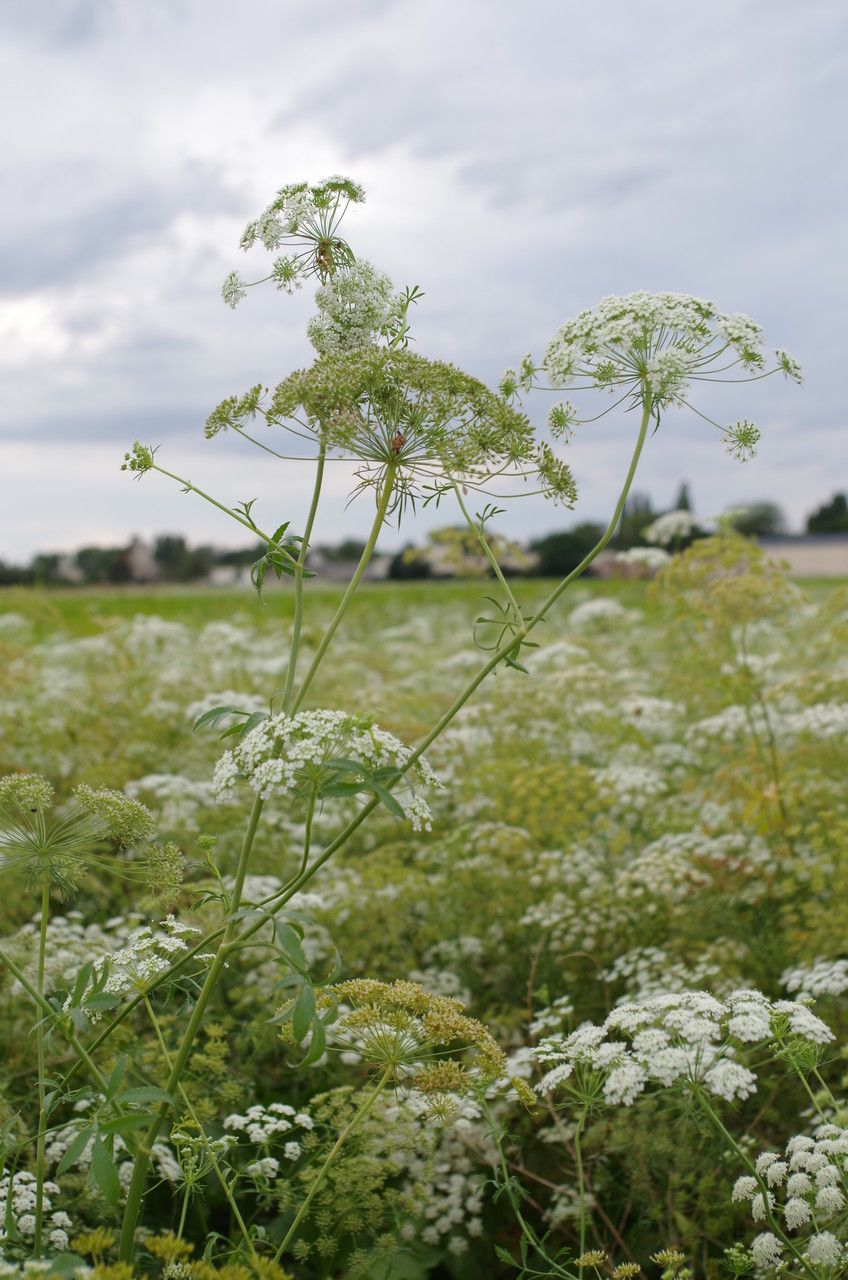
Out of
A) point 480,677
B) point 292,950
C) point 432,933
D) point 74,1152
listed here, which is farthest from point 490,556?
point 432,933

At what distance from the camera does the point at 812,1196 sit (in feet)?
10.6

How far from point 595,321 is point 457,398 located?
516 mm

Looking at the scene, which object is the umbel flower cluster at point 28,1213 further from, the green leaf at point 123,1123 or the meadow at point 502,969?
the green leaf at point 123,1123

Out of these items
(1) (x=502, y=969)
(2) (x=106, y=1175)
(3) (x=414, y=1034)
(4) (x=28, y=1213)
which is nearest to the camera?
(2) (x=106, y=1175)

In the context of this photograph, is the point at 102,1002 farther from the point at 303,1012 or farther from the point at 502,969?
the point at 502,969

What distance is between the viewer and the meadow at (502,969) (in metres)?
3.26

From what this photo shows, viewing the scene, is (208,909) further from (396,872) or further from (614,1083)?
(614,1083)

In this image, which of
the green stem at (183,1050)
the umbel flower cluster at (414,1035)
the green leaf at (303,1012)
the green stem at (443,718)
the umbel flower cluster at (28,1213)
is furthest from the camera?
the umbel flower cluster at (28,1213)

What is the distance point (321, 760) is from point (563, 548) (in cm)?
1528

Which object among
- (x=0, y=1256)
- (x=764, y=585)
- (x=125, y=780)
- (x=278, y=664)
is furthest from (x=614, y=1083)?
(x=278, y=664)

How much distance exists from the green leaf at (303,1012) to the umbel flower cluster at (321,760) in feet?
1.44

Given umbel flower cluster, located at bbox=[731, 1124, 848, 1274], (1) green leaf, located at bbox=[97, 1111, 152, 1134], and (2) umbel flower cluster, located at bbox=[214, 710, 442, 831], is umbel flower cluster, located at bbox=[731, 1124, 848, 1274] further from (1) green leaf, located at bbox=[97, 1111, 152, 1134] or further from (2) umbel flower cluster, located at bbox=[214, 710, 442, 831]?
(1) green leaf, located at bbox=[97, 1111, 152, 1134]

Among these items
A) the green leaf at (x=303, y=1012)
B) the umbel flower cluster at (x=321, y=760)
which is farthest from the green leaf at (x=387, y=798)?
the green leaf at (x=303, y=1012)

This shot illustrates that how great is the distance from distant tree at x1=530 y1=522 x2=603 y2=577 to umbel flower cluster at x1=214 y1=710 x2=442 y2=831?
12.6 meters
